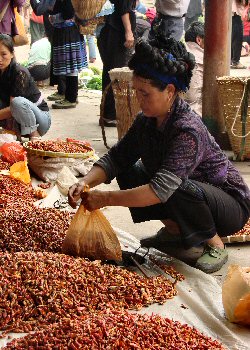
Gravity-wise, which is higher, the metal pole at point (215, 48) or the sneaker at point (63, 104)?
the metal pole at point (215, 48)

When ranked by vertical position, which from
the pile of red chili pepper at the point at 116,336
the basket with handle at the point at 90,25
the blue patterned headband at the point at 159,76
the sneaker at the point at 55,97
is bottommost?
the sneaker at the point at 55,97

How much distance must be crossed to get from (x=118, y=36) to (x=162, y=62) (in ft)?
14.2

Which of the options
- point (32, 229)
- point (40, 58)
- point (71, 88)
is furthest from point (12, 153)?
point (40, 58)

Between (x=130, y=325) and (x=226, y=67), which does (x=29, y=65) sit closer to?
(x=226, y=67)

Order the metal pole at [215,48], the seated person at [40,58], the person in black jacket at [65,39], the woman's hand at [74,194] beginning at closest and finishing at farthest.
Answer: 1. the woman's hand at [74,194]
2. the metal pole at [215,48]
3. the person in black jacket at [65,39]
4. the seated person at [40,58]

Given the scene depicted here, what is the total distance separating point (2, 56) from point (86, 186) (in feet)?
8.66

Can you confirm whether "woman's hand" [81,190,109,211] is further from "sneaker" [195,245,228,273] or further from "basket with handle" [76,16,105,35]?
"basket with handle" [76,16,105,35]

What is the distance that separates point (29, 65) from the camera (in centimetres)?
1026

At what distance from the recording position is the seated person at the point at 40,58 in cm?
1013

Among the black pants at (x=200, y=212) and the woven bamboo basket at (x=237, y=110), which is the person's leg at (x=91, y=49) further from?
the black pants at (x=200, y=212)

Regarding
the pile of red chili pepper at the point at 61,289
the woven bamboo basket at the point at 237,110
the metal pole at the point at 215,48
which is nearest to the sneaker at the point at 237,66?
the metal pole at the point at 215,48

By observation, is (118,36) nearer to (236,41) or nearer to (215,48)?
(215,48)

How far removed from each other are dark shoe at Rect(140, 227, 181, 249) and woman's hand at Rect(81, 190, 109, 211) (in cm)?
66

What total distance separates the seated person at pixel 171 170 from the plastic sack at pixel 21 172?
4.52 ft
